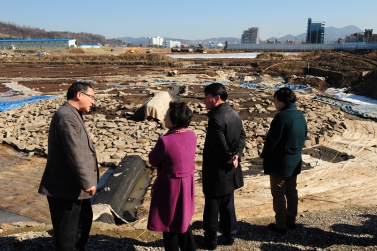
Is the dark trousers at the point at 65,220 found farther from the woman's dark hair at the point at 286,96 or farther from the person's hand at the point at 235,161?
the woman's dark hair at the point at 286,96

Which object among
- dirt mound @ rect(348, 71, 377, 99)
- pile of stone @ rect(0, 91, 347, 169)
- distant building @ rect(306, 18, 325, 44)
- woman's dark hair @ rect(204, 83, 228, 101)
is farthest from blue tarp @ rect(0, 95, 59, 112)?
distant building @ rect(306, 18, 325, 44)

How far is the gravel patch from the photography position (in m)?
3.68

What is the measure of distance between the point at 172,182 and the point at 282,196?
5.35 feet

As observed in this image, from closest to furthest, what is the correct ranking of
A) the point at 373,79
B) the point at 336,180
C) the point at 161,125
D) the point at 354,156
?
the point at 336,180 < the point at 354,156 < the point at 161,125 < the point at 373,79

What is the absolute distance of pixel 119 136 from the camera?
31.2 ft

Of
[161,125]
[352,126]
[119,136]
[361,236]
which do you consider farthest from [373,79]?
[361,236]

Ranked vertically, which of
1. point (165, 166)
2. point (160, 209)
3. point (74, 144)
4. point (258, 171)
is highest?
point (74, 144)

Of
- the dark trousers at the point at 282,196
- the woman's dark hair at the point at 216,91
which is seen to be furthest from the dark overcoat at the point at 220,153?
the dark trousers at the point at 282,196

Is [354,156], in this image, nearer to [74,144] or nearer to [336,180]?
[336,180]

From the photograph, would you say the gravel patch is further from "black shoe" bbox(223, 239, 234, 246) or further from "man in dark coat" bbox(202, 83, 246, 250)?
"man in dark coat" bbox(202, 83, 246, 250)

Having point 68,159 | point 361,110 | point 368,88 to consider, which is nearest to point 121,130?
point 68,159

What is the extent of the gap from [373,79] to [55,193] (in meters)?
20.1

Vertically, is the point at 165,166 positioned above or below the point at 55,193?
above

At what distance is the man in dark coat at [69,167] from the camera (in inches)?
112
